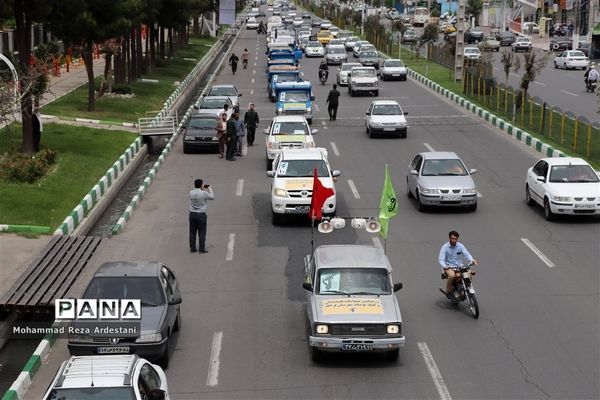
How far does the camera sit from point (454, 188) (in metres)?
25.8

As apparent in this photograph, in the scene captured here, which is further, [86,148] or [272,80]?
[272,80]

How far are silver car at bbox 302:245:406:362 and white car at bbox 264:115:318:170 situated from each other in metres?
15.9

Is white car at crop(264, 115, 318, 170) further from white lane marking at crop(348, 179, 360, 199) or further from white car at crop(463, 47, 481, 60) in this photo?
white car at crop(463, 47, 481, 60)

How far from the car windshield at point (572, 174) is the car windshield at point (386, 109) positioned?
15441 mm

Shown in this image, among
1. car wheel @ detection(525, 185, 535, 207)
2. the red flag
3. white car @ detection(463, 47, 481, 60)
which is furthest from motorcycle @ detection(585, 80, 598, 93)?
the red flag

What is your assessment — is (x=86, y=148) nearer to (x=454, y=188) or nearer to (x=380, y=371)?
(x=454, y=188)

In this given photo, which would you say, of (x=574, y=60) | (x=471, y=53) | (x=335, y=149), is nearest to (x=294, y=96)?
(x=335, y=149)

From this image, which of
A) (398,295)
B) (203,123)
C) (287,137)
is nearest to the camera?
(398,295)

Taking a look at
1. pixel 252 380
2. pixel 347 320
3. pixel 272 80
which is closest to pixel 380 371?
pixel 347 320

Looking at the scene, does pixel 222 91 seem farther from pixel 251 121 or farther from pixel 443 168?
pixel 443 168

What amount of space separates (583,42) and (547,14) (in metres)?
43.5

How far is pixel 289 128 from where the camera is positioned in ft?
112

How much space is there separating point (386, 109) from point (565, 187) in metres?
16.8

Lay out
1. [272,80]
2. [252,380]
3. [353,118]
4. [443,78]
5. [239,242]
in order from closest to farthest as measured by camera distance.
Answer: [252,380]
[239,242]
[353,118]
[272,80]
[443,78]
